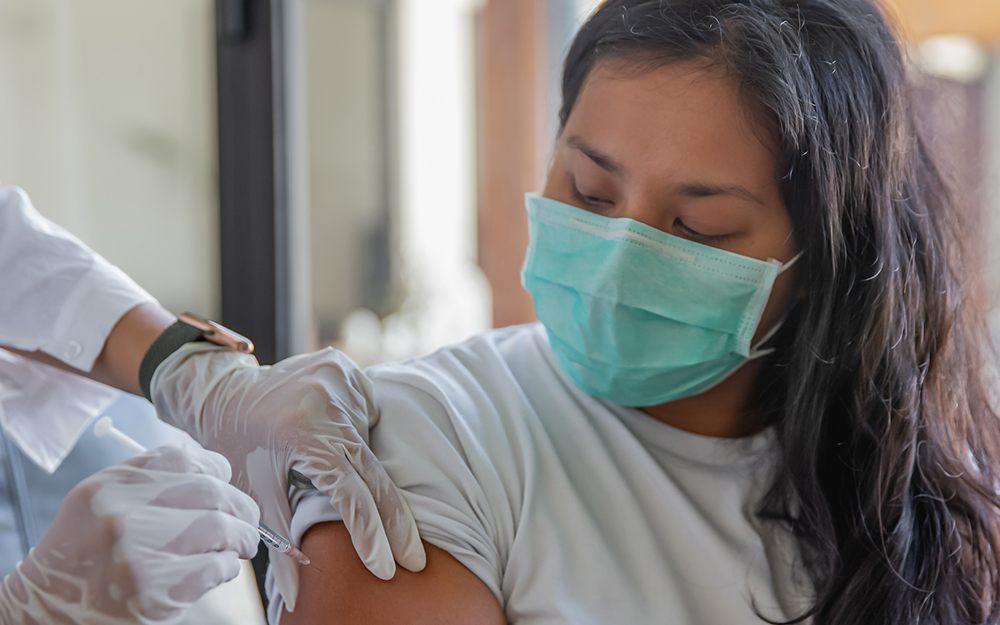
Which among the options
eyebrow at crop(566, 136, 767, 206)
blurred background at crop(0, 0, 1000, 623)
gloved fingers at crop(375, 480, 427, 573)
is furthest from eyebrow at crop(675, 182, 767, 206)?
gloved fingers at crop(375, 480, 427, 573)

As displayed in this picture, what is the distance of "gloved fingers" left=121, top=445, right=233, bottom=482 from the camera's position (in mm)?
619

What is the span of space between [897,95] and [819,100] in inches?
7.2

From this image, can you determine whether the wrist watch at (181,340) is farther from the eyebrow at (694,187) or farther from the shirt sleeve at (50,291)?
the eyebrow at (694,187)

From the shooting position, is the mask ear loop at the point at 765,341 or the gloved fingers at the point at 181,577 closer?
the gloved fingers at the point at 181,577

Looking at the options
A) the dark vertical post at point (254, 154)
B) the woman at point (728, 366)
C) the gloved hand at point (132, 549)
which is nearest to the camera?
the gloved hand at point (132, 549)

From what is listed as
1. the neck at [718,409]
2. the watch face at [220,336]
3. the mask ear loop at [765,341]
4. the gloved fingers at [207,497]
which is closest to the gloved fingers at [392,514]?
the gloved fingers at [207,497]

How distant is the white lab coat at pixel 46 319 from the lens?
82 centimetres

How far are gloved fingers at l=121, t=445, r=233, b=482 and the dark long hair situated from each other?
753mm

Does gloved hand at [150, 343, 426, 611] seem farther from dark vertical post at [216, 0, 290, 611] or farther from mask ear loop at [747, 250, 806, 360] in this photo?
→ dark vertical post at [216, 0, 290, 611]

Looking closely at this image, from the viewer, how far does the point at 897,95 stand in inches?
42.3

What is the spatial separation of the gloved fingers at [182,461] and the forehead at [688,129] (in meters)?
0.65

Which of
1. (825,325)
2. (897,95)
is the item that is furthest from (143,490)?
(897,95)

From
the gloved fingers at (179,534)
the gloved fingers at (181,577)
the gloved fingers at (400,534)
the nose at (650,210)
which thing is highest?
the nose at (650,210)

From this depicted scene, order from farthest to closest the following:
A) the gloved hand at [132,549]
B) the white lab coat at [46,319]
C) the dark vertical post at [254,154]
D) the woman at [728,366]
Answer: the dark vertical post at [254,154] < the woman at [728,366] < the white lab coat at [46,319] < the gloved hand at [132,549]
